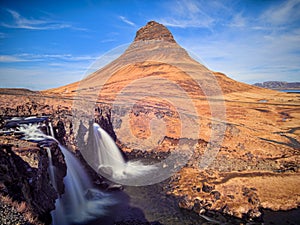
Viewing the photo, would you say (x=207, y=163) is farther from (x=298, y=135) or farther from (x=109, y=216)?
(x=298, y=135)

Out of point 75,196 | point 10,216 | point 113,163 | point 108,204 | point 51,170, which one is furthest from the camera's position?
point 113,163

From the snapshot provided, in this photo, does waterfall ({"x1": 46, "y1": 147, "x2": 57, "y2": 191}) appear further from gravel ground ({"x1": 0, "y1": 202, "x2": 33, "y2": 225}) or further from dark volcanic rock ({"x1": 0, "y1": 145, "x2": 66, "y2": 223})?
gravel ground ({"x1": 0, "y1": 202, "x2": 33, "y2": 225})

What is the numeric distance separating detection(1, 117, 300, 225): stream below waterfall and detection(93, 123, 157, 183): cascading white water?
2087 mm

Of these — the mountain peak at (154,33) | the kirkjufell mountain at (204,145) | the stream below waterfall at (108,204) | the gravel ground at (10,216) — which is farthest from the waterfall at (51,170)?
the mountain peak at (154,33)

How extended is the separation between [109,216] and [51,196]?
351 cm

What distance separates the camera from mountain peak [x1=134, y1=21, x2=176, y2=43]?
3049 inches

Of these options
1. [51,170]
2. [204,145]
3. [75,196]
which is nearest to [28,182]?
[51,170]

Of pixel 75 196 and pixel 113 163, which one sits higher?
pixel 113 163

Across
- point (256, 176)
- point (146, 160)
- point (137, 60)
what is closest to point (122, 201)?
point (146, 160)

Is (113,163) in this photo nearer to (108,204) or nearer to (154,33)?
(108,204)

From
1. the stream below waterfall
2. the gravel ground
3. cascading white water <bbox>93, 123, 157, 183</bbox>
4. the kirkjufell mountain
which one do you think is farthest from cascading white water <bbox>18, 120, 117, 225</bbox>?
the gravel ground

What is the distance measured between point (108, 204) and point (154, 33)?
7191cm

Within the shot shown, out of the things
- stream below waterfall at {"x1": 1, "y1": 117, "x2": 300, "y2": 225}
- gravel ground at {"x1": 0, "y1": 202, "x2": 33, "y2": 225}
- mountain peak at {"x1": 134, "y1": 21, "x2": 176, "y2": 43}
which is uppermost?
mountain peak at {"x1": 134, "y1": 21, "x2": 176, "y2": 43}

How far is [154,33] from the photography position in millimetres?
78125
